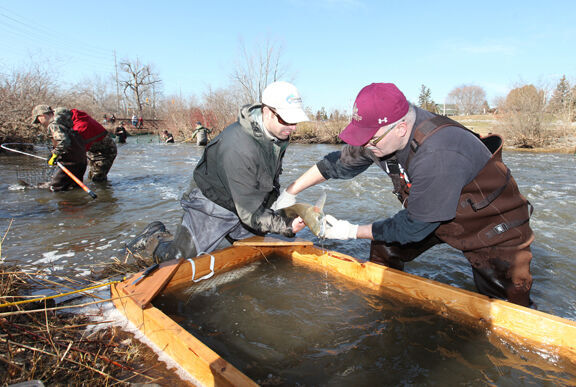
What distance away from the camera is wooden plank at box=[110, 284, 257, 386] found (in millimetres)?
1711

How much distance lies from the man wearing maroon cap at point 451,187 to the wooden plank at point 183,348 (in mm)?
1509

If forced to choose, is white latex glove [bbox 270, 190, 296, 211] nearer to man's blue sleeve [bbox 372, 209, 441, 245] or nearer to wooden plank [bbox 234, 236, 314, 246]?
wooden plank [bbox 234, 236, 314, 246]

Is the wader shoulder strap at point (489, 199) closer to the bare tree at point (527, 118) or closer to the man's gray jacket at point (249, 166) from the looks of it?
the man's gray jacket at point (249, 166)

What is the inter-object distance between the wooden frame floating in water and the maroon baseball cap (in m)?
1.35

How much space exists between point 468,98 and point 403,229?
8115 centimetres

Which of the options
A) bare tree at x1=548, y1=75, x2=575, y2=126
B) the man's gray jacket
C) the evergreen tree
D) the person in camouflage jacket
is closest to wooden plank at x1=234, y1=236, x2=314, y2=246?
the man's gray jacket

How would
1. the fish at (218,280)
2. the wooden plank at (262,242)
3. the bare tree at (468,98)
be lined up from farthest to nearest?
the bare tree at (468,98) < the wooden plank at (262,242) < the fish at (218,280)

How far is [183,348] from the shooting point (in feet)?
6.49

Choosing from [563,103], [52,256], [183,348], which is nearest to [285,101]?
[183,348]

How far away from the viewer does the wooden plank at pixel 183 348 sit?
1711 millimetres

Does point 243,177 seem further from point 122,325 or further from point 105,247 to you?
point 105,247

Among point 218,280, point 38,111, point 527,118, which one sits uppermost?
point 527,118

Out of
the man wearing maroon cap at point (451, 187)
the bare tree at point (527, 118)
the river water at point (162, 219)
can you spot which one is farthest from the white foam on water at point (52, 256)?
the bare tree at point (527, 118)

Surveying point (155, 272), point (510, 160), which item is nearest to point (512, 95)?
point (510, 160)
